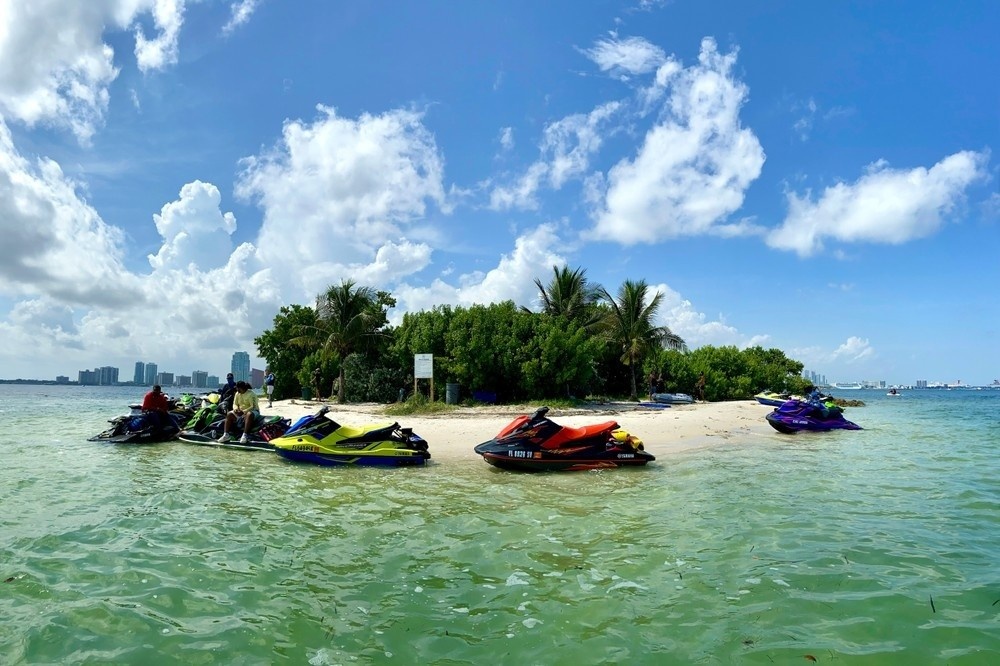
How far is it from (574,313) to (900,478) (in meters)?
27.1

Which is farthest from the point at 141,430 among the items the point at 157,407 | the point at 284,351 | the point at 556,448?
the point at 284,351

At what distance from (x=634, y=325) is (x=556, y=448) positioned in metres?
27.6

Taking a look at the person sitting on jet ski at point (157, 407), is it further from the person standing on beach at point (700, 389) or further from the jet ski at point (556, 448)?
the person standing on beach at point (700, 389)

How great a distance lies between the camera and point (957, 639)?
13.6 ft

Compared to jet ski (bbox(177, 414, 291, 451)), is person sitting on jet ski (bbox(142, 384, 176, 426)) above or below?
above

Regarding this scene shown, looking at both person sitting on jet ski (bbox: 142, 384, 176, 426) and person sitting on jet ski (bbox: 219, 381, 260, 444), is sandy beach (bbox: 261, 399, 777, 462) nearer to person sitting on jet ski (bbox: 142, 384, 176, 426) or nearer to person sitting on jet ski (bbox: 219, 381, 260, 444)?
person sitting on jet ski (bbox: 142, 384, 176, 426)

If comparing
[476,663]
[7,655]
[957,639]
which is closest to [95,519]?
[7,655]

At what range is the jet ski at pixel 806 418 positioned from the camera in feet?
69.6

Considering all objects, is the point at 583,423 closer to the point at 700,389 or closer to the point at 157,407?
the point at 157,407

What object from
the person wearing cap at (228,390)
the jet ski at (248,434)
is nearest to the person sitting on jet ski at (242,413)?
the jet ski at (248,434)

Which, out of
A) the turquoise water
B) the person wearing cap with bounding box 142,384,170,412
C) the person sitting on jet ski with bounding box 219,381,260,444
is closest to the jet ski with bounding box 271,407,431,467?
the turquoise water

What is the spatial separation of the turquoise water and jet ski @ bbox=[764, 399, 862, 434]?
10.3m

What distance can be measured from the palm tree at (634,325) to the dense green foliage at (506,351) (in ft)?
0.23

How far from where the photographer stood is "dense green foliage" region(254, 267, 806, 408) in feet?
92.8
